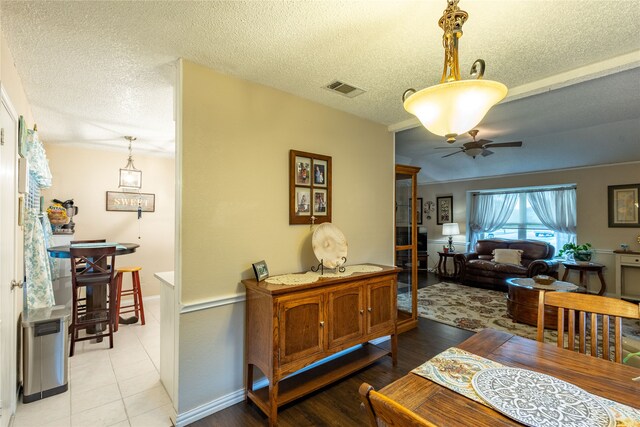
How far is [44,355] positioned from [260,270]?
1832 millimetres

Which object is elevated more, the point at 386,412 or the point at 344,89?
the point at 344,89

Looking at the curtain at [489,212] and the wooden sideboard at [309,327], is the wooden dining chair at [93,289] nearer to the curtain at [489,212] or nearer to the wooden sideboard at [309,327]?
the wooden sideboard at [309,327]

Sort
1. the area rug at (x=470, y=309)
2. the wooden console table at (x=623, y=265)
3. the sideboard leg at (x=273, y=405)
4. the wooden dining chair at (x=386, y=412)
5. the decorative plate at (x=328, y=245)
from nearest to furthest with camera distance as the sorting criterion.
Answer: the wooden dining chair at (x=386, y=412), the sideboard leg at (x=273, y=405), the decorative plate at (x=328, y=245), the area rug at (x=470, y=309), the wooden console table at (x=623, y=265)

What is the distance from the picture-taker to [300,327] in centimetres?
206

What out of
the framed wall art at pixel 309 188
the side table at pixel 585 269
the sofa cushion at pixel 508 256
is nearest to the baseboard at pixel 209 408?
the framed wall art at pixel 309 188

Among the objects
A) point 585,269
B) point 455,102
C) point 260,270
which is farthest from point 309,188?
point 585,269

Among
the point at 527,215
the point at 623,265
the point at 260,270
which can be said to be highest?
the point at 527,215

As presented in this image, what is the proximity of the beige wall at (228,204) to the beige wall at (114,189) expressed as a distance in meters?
3.35

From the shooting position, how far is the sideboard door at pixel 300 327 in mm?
1958

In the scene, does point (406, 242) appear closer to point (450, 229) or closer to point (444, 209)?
point (450, 229)

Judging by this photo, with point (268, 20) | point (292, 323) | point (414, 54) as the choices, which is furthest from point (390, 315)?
point (268, 20)

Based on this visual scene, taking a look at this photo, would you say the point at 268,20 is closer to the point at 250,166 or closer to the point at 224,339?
the point at 250,166

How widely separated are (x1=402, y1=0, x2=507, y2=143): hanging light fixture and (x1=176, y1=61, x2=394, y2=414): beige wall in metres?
1.42

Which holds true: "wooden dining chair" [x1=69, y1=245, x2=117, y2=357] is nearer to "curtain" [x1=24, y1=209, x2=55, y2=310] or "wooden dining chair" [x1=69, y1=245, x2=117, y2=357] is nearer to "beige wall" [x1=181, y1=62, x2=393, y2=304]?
"curtain" [x1=24, y1=209, x2=55, y2=310]
